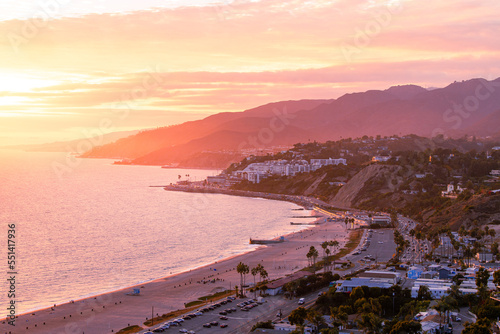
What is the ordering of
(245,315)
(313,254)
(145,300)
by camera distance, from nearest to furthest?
1. (245,315)
2. (145,300)
3. (313,254)

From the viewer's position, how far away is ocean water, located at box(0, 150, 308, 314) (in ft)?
106

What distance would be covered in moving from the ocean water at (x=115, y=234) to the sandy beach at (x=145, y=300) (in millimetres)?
1641

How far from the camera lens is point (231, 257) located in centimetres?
4059

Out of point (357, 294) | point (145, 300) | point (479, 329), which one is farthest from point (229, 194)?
point (479, 329)

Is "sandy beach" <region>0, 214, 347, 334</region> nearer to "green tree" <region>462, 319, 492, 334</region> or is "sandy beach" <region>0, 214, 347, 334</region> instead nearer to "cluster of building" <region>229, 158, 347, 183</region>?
"green tree" <region>462, 319, 492, 334</region>

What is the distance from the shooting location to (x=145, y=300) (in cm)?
2831

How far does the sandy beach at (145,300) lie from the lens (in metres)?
23.9

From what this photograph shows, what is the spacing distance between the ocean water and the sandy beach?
1.64 meters

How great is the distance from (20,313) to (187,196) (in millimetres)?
69477

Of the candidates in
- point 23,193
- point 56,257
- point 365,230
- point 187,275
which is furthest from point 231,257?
point 23,193

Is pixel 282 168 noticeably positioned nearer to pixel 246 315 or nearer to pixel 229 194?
pixel 229 194

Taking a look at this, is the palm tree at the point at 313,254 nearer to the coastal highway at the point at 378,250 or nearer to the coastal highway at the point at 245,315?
the coastal highway at the point at 378,250

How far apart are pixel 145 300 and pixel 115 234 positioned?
75.8 feet

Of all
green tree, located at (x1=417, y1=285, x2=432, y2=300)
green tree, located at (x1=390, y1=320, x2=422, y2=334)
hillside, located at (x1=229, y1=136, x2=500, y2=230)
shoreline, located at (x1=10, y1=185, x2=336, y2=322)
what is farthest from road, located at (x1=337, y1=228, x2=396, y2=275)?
green tree, located at (x1=390, y1=320, x2=422, y2=334)
